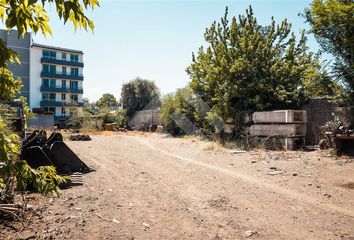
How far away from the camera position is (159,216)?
511 centimetres

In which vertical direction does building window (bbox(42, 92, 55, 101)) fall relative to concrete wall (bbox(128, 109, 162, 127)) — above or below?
above

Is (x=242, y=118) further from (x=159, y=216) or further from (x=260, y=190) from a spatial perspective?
(x=159, y=216)

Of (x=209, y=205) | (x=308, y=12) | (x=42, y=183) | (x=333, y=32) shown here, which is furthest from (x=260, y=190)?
(x=308, y=12)

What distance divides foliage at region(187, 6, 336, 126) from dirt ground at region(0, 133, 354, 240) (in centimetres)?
563

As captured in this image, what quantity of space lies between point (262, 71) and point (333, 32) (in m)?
4.03

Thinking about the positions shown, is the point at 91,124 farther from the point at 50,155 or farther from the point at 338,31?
the point at 338,31

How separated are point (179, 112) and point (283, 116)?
1107 cm

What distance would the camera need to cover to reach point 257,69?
51.2 feet

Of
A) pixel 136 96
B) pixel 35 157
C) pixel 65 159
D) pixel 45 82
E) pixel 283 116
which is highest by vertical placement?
pixel 45 82

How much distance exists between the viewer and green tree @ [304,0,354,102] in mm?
11570

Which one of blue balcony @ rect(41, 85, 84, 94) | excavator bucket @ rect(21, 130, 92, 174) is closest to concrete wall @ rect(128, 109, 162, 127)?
blue balcony @ rect(41, 85, 84, 94)

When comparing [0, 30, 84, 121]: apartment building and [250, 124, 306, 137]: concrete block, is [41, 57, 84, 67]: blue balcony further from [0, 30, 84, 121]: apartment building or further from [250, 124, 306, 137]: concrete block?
[250, 124, 306, 137]: concrete block

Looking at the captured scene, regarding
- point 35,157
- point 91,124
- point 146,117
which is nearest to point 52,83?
point 146,117

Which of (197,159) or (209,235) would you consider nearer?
(209,235)
